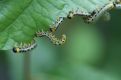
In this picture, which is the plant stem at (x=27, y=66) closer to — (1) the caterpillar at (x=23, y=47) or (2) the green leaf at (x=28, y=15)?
(1) the caterpillar at (x=23, y=47)

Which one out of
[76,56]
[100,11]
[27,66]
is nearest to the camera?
[100,11]

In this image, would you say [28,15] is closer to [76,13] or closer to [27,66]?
[76,13]

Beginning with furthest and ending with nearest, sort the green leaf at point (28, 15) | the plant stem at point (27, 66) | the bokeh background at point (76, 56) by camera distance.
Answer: the bokeh background at point (76, 56) < the plant stem at point (27, 66) < the green leaf at point (28, 15)

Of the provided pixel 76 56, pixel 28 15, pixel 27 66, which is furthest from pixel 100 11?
pixel 76 56

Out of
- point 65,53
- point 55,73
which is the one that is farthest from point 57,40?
point 65,53

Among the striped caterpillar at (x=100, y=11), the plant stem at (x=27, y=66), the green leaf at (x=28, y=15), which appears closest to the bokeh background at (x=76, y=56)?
the plant stem at (x=27, y=66)

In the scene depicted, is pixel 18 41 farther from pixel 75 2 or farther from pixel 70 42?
pixel 70 42
